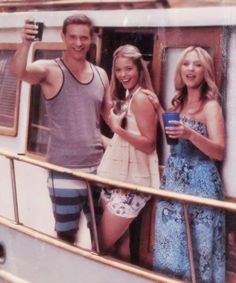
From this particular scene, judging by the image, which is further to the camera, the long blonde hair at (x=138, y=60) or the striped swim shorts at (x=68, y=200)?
the striped swim shorts at (x=68, y=200)

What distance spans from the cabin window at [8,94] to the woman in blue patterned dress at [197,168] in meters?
0.70

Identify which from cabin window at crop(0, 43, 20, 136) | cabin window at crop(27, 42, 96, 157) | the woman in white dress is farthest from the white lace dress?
cabin window at crop(0, 43, 20, 136)

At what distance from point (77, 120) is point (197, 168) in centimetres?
42

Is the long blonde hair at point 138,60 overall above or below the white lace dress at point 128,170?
above

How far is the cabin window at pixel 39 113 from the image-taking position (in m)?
1.91

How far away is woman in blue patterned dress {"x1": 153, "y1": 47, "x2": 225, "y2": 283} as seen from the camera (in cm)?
158

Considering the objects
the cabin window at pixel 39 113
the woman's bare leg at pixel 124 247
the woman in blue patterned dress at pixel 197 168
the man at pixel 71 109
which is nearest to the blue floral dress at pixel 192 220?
the woman in blue patterned dress at pixel 197 168

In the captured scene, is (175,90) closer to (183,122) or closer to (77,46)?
(183,122)

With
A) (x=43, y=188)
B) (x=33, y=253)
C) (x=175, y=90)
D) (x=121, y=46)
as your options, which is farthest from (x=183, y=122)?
(x=33, y=253)

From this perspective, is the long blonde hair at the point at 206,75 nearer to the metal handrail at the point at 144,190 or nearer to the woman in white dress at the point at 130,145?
the woman in white dress at the point at 130,145

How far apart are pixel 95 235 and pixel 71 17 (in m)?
0.65

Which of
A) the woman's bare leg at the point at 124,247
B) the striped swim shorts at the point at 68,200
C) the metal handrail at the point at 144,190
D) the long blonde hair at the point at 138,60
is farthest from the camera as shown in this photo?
the striped swim shorts at the point at 68,200

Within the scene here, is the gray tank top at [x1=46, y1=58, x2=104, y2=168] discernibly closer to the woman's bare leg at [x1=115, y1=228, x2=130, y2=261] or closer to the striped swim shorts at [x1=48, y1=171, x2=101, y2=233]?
the striped swim shorts at [x1=48, y1=171, x2=101, y2=233]

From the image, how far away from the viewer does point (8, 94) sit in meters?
2.18
